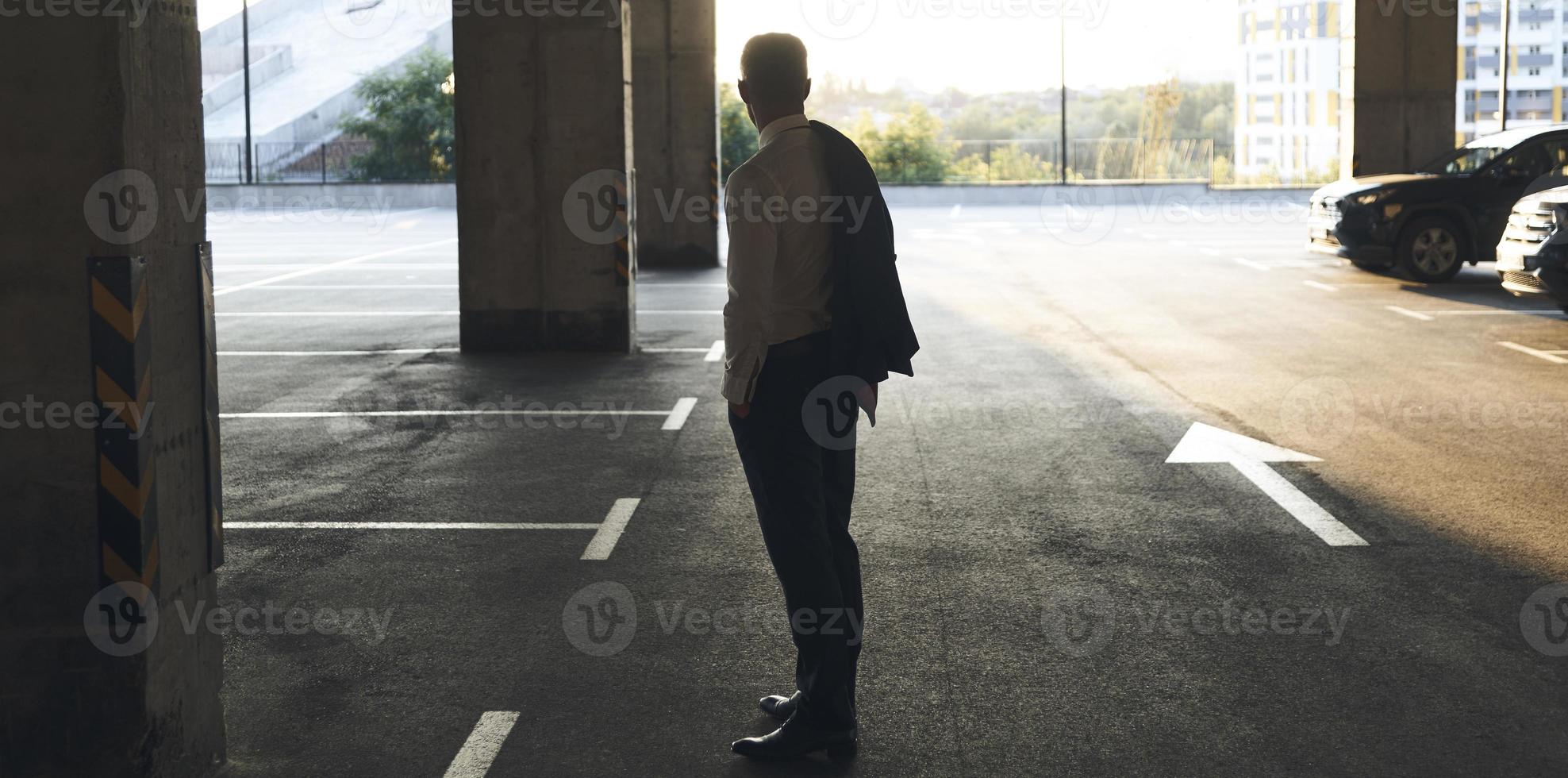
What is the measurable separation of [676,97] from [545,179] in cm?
1061

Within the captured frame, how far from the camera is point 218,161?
56.8 meters

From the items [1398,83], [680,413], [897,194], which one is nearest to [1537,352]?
[680,413]

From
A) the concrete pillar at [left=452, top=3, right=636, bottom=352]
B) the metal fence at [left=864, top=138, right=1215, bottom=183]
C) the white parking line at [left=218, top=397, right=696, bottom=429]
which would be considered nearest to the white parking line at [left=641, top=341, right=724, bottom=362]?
the concrete pillar at [left=452, top=3, right=636, bottom=352]

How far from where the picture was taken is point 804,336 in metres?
4.62

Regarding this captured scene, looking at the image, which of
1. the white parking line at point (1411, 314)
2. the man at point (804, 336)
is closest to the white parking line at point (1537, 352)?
the white parking line at point (1411, 314)

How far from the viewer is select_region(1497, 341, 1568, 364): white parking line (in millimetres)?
13312

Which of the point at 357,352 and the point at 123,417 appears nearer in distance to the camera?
the point at 123,417

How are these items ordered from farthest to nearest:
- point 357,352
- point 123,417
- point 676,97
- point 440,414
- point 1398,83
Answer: point 1398,83 → point 676,97 → point 357,352 → point 440,414 → point 123,417

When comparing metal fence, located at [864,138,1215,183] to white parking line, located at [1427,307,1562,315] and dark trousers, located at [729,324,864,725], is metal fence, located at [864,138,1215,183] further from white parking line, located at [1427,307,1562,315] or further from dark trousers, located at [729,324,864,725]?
dark trousers, located at [729,324,864,725]

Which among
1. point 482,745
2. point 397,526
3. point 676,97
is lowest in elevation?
point 482,745

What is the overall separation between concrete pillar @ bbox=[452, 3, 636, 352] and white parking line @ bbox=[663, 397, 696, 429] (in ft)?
10.1

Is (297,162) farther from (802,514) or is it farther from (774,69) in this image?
(802,514)

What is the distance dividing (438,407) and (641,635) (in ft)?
20.8

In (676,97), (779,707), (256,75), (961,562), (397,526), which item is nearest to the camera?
(779,707)
